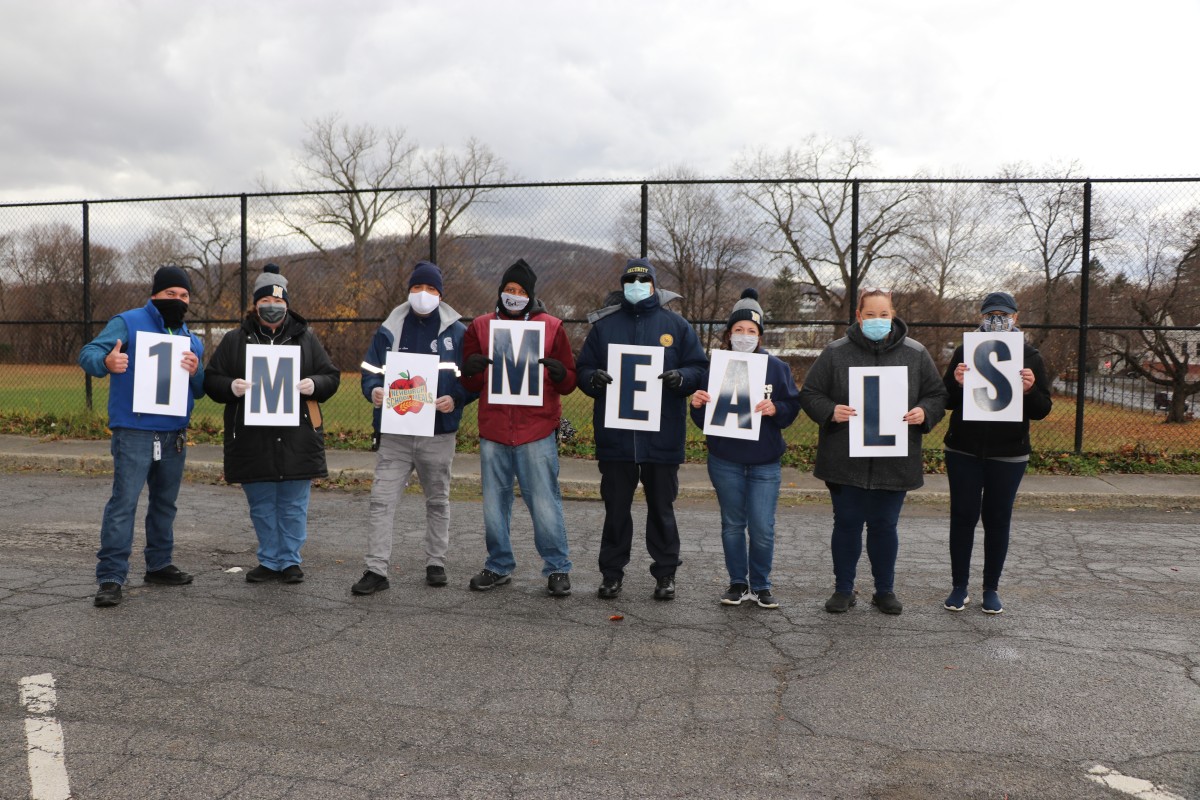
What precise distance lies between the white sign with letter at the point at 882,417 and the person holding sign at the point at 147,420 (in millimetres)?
4198

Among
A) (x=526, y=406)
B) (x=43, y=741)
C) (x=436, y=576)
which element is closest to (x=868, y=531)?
(x=526, y=406)

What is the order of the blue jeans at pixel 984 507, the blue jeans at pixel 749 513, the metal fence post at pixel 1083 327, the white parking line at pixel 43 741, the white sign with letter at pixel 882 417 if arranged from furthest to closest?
the metal fence post at pixel 1083 327 → the blue jeans at pixel 749 513 → the blue jeans at pixel 984 507 → the white sign with letter at pixel 882 417 → the white parking line at pixel 43 741

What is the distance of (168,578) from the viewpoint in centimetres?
594

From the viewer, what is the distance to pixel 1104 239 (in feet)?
35.6

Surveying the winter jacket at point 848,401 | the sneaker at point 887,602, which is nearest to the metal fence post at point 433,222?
the winter jacket at point 848,401

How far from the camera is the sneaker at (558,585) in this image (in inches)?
225

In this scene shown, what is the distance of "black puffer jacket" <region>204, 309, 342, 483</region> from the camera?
5.99 meters

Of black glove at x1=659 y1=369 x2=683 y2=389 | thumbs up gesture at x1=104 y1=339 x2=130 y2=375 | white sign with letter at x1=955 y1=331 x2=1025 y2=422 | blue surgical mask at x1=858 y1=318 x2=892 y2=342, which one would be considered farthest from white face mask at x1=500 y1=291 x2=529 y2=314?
white sign with letter at x1=955 y1=331 x2=1025 y2=422

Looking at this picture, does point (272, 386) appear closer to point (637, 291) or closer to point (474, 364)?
point (474, 364)

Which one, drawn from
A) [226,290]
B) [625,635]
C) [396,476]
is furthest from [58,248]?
[625,635]

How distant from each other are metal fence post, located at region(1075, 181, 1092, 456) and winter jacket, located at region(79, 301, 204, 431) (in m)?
9.48

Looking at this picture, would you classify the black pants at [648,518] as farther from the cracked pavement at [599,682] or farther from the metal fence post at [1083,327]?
the metal fence post at [1083,327]

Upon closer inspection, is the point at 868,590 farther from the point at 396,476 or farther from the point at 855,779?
the point at 396,476

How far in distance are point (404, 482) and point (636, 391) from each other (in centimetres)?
174
